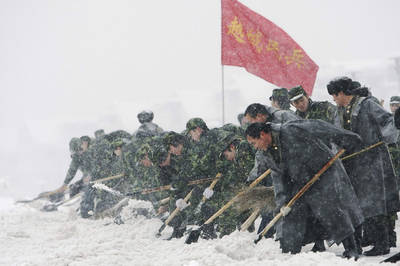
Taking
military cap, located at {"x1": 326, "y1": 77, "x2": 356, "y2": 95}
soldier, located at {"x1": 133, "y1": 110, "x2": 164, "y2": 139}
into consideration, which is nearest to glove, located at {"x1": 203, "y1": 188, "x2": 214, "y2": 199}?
military cap, located at {"x1": 326, "y1": 77, "x2": 356, "y2": 95}

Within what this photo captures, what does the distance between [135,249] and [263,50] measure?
381 cm

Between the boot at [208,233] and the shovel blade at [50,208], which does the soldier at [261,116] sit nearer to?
the boot at [208,233]

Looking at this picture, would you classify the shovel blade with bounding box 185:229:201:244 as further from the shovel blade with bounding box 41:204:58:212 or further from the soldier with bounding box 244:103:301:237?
the shovel blade with bounding box 41:204:58:212

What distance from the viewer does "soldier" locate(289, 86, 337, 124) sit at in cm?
616

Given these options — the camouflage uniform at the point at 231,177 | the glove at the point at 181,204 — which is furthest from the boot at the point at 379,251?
the glove at the point at 181,204

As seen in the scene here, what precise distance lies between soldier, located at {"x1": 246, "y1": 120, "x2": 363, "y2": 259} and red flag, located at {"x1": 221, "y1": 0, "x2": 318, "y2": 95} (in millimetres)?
3307

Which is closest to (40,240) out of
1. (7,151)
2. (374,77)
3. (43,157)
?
(374,77)

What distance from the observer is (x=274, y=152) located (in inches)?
192

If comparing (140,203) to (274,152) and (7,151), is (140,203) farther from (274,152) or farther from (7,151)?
(7,151)

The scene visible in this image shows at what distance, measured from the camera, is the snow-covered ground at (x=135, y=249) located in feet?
16.6

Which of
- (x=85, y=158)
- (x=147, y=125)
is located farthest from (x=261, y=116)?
(x=85, y=158)

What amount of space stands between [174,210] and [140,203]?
3105mm

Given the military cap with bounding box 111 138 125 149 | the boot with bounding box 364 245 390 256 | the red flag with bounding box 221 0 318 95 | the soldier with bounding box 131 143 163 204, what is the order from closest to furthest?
1. the boot with bounding box 364 245 390 256
2. the red flag with bounding box 221 0 318 95
3. the soldier with bounding box 131 143 163 204
4. the military cap with bounding box 111 138 125 149

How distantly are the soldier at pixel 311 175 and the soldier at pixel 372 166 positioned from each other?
0.37 m
